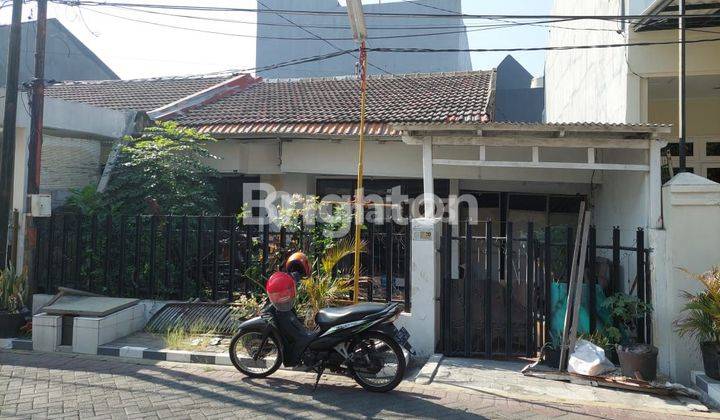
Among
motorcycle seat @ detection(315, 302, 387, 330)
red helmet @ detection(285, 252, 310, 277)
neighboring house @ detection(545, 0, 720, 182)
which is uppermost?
neighboring house @ detection(545, 0, 720, 182)

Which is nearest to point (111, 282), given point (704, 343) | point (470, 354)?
point (470, 354)

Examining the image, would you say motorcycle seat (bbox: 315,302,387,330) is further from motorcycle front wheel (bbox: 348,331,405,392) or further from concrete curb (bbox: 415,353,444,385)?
concrete curb (bbox: 415,353,444,385)

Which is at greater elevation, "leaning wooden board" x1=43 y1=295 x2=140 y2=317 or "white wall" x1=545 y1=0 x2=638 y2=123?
"white wall" x1=545 y1=0 x2=638 y2=123

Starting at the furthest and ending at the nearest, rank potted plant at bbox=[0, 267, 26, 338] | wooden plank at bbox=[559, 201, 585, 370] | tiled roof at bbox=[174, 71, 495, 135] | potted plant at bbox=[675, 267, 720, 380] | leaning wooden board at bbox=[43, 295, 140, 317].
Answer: tiled roof at bbox=[174, 71, 495, 135]
potted plant at bbox=[0, 267, 26, 338]
leaning wooden board at bbox=[43, 295, 140, 317]
wooden plank at bbox=[559, 201, 585, 370]
potted plant at bbox=[675, 267, 720, 380]

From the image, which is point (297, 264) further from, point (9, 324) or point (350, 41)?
point (350, 41)

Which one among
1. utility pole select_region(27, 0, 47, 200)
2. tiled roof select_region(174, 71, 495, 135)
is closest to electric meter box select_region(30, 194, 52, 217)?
utility pole select_region(27, 0, 47, 200)

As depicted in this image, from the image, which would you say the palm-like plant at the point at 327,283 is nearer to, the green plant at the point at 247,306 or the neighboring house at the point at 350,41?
the green plant at the point at 247,306

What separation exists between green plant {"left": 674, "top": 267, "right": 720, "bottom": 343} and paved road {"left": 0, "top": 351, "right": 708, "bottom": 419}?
54.0 inches

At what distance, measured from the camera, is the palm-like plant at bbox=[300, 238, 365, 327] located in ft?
22.5

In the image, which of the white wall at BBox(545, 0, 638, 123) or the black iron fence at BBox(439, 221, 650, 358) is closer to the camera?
the black iron fence at BBox(439, 221, 650, 358)

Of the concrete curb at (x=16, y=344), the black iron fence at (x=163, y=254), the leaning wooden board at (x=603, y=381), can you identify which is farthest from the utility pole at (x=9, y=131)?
the leaning wooden board at (x=603, y=381)

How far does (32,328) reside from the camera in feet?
23.6

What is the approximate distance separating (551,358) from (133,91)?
46.9ft

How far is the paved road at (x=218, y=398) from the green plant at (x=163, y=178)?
3499mm
